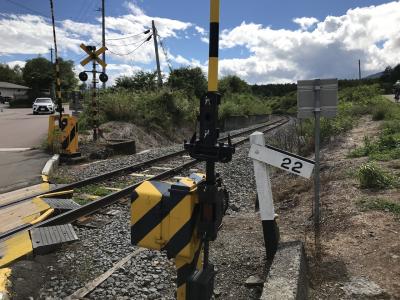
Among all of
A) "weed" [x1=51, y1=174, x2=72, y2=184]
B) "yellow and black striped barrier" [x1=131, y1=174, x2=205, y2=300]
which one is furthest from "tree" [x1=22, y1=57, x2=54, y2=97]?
"yellow and black striped barrier" [x1=131, y1=174, x2=205, y2=300]

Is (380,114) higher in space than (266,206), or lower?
higher

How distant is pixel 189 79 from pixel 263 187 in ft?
121

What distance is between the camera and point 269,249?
4406mm

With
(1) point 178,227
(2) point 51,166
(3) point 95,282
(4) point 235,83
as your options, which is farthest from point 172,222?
(4) point 235,83

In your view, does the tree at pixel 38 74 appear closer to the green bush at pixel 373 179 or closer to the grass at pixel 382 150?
the grass at pixel 382 150

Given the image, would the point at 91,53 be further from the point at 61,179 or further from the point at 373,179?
the point at 373,179

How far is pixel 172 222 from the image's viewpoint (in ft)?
9.52

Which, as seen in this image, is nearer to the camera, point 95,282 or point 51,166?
point 95,282

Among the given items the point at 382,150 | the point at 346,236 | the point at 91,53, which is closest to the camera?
the point at 346,236

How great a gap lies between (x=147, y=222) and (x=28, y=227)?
3379mm

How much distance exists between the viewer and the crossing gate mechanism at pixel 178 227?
286cm

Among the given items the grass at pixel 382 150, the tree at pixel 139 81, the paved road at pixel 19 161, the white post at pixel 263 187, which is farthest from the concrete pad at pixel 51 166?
the tree at pixel 139 81

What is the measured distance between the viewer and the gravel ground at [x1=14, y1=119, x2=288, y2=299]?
13.1 ft

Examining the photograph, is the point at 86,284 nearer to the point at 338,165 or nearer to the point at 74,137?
the point at 338,165
